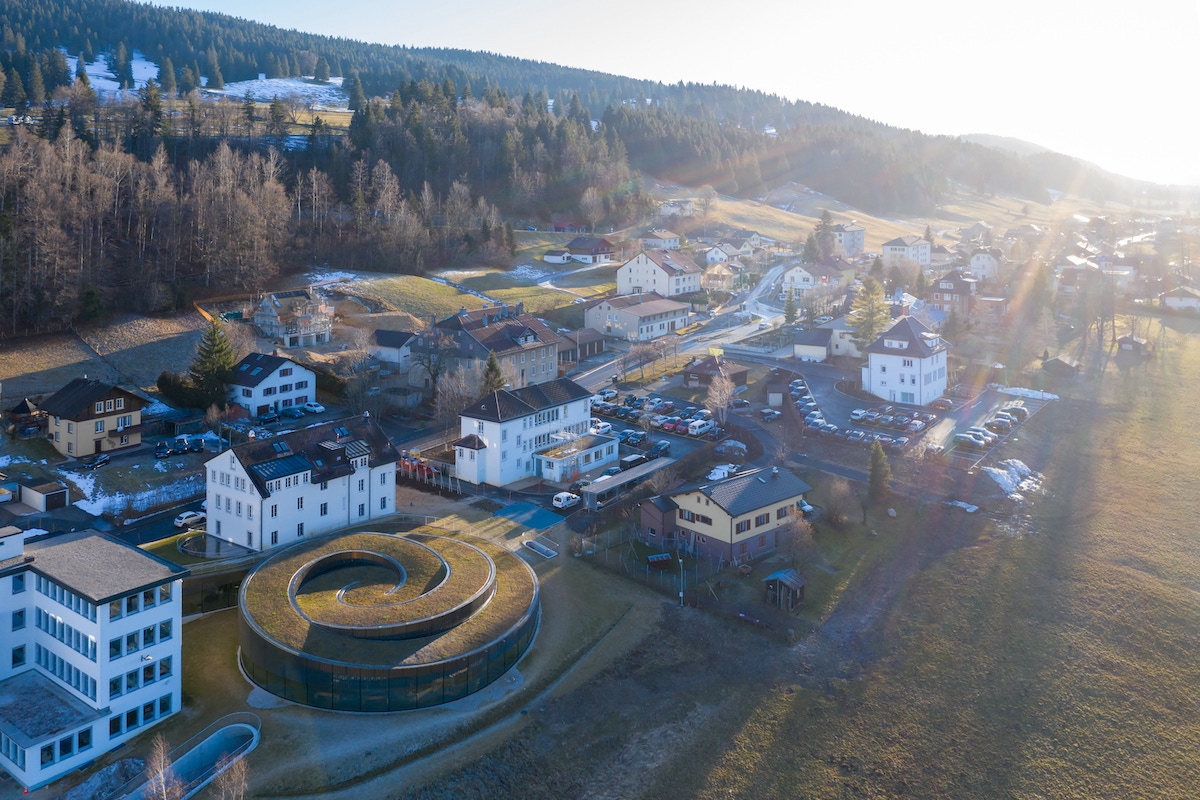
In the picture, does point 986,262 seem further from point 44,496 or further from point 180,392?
point 44,496

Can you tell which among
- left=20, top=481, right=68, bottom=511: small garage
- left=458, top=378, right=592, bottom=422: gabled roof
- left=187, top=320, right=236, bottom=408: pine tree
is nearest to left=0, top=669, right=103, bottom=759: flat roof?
left=20, top=481, right=68, bottom=511: small garage

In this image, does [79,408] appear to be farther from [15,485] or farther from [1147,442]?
[1147,442]

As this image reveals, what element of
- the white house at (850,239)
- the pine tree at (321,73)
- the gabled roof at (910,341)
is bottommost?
the gabled roof at (910,341)

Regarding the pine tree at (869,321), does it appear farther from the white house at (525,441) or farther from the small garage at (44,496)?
the small garage at (44,496)

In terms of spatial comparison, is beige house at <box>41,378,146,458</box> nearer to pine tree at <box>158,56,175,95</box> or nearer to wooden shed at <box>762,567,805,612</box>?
wooden shed at <box>762,567,805,612</box>

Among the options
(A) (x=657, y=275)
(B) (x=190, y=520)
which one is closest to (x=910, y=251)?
(A) (x=657, y=275)

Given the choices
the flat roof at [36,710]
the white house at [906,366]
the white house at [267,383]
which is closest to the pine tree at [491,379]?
the white house at [267,383]
